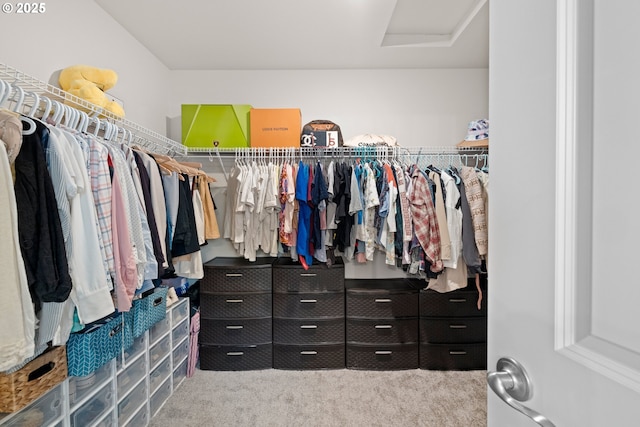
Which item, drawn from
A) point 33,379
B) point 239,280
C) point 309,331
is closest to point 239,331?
point 239,280

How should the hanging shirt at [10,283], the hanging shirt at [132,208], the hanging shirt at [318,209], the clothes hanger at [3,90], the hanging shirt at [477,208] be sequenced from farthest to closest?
the hanging shirt at [318,209] → the hanging shirt at [477,208] → the hanging shirt at [132,208] → the clothes hanger at [3,90] → the hanging shirt at [10,283]

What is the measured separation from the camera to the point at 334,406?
1.91 metres

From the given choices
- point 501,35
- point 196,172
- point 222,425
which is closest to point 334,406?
point 222,425

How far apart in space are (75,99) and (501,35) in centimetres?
179

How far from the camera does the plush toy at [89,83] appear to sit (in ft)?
4.73

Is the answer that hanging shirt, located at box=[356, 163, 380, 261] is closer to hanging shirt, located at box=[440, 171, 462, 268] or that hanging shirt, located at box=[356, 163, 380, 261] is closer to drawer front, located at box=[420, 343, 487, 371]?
hanging shirt, located at box=[440, 171, 462, 268]

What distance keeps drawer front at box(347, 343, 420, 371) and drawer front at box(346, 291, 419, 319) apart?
0.25 metres

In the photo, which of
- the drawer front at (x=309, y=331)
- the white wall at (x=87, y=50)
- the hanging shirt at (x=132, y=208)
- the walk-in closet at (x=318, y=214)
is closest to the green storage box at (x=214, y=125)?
the walk-in closet at (x=318, y=214)

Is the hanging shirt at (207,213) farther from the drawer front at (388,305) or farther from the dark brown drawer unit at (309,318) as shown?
the drawer front at (388,305)

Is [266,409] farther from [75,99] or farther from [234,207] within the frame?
[75,99]

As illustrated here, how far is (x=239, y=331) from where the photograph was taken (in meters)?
2.30

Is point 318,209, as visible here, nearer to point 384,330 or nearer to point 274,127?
point 274,127

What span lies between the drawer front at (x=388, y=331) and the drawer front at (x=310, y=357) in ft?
0.79

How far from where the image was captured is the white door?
1.09 ft
